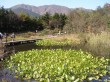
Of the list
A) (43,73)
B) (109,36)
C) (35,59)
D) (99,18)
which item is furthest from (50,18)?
(43,73)

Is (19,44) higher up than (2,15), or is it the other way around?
(2,15)

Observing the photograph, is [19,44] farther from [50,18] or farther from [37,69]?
[50,18]

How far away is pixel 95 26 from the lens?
3662 cm

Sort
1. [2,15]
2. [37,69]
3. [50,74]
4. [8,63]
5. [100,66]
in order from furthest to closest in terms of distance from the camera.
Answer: [2,15] → [8,63] → [100,66] → [37,69] → [50,74]

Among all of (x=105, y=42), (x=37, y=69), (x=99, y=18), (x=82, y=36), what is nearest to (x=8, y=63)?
(x=37, y=69)

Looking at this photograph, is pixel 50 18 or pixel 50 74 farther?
pixel 50 18

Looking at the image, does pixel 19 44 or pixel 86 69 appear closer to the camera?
pixel 86 69

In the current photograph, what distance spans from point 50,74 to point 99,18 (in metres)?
28.3

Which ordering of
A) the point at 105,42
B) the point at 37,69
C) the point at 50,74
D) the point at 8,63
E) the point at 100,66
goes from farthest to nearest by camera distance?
the point at 105,42
the point at 8,63
the point at 100,66
the point at 37,69
the point at 50,74

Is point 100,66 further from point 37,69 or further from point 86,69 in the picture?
point 37,69

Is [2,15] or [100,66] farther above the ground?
[2,15]

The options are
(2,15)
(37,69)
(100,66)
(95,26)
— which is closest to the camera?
(37,69)

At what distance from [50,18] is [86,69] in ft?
143

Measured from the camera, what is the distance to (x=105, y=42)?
24.9 metres
